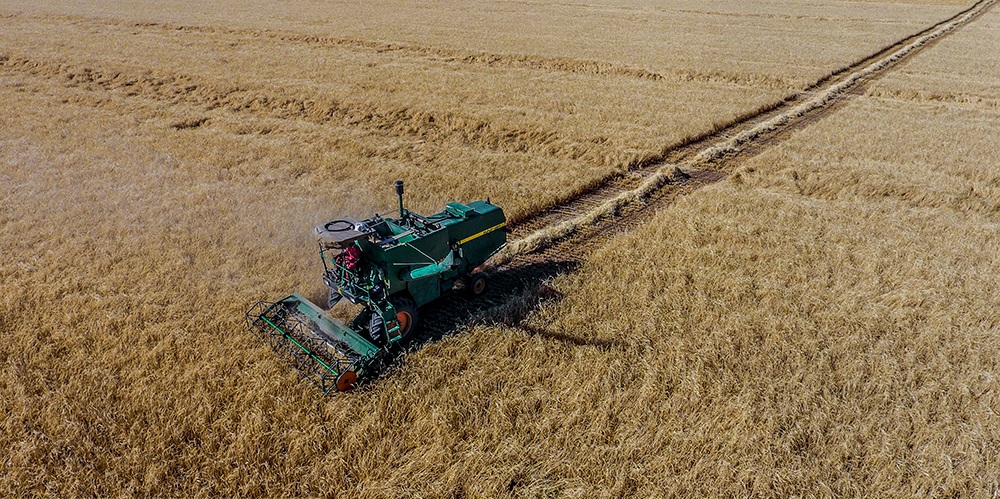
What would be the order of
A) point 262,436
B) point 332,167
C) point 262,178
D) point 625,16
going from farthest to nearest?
1. point 625,16
2. point 332,167
3. point 262,178
4. point 262,436

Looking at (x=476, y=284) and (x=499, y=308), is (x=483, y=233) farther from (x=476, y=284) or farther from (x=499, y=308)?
(x=499, y=308)

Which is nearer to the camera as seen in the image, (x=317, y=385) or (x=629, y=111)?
(x=317, y=385)

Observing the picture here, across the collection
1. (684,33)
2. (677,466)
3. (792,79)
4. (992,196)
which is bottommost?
(677,466)

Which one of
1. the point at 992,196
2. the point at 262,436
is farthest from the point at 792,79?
Answer: the point at 262,436

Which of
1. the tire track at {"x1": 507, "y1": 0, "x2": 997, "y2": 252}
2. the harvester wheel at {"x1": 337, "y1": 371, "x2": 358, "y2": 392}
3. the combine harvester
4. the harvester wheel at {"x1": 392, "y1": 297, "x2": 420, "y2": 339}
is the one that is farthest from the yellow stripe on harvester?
the harvester wheel at {"x1": 337, "y1": 371, "x2": 358, "y2": 392}

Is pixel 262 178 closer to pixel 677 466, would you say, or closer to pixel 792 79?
pixel 677 466

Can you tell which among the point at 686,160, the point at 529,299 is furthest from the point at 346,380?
the point at 686,160

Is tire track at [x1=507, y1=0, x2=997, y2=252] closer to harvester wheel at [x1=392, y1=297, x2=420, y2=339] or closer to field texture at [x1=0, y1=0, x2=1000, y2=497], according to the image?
field texture at [x1=0, y1=0, x2=1000, y2=497]
